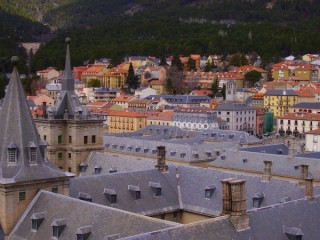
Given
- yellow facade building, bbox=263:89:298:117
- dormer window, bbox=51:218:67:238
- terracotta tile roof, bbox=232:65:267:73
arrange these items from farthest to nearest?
terracotta tile roof, bbox=232:65:267:73
yellow facade building, bbox=263:89:298:117
dormer window, bbox=51:218:67:238

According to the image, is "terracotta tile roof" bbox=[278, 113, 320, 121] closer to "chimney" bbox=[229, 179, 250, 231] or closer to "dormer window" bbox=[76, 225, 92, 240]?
"chimney" bbox=[229, 179, 250, 231]

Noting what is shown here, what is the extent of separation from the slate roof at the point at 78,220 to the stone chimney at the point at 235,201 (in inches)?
103

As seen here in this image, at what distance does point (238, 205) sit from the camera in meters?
30.7

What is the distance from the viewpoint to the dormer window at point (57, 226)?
34.3 m

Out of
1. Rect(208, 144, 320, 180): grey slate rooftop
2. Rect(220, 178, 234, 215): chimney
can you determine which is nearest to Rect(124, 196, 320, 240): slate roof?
Rect(220, 178, 234, 215): chimney

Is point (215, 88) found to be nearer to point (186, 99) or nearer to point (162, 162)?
point (186, 99)

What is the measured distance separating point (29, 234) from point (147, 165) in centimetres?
1921

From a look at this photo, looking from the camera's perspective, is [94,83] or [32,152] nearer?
[32,152]

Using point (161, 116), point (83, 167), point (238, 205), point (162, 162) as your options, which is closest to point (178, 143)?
point (83, 167)

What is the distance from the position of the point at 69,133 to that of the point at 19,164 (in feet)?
80.8

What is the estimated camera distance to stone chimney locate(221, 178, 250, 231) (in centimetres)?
3042

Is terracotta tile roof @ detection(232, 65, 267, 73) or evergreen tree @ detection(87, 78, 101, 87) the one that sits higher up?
terracotta tile roof @ detection(232, 65, 267, 73)

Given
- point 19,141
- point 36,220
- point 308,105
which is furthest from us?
point 308,105

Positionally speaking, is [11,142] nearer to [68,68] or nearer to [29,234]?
[29,234]
